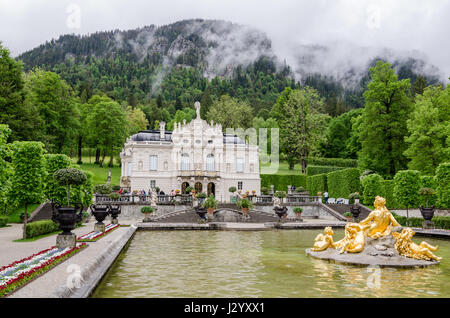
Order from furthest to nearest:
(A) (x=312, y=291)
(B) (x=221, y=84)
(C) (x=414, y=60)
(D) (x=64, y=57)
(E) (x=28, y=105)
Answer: (D) (x=64, y=57), (B) (x=221, y=84), (C) (x=414, y=60), (E) (x=28, y=105), (A) (x=312, y=291)

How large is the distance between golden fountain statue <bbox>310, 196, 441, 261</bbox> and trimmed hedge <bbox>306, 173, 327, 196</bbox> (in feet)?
120

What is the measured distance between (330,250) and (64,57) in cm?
18059

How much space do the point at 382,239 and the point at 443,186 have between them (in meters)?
19.5

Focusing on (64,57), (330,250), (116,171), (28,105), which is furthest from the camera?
(64,57)

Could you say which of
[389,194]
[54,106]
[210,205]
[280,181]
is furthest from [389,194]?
[54,106]

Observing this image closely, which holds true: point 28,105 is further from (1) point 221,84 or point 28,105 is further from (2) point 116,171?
(1) point 221,84

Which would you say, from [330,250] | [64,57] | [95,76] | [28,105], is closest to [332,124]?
[28,105]

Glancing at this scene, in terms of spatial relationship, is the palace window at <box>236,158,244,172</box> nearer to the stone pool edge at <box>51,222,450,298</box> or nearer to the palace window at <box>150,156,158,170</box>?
the palace window at <box>150,156,158,170</box>

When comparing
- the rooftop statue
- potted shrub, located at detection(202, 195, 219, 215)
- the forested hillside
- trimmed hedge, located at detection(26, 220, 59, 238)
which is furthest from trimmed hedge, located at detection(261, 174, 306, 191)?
the forested hillside

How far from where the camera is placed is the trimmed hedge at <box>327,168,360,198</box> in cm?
4119

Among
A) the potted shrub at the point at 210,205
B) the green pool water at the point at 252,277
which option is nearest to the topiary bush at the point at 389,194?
the potted shrub at the point at 210,205

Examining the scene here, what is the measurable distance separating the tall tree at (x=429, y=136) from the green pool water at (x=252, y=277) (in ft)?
79.4

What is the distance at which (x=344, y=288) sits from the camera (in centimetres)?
933

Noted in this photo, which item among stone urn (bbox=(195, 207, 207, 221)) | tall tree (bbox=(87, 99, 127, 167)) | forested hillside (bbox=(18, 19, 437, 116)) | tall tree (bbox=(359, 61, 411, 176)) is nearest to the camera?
stone urn (bbox=(195, 207, 207, 221))
